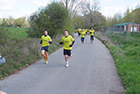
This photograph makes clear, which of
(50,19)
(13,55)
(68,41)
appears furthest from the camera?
(50,19)

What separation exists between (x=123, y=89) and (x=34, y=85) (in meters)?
3.17

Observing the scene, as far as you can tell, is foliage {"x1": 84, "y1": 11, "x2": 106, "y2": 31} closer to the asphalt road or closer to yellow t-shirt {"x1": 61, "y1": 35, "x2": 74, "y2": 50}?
yellow t-shirt {"x1": 61, "y1": 35, "x2": 74, "y2": 50}

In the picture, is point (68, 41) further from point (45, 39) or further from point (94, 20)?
point (94, 20)

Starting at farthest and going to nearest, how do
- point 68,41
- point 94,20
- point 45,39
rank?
point 94,20 < point 45,39 < point 68,41

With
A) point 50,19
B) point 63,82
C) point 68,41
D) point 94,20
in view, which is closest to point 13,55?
point 68,41

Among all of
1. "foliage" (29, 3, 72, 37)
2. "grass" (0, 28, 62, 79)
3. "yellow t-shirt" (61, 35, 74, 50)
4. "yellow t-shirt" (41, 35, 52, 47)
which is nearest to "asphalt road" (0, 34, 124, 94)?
"grass" (0, 28, 62, 79)

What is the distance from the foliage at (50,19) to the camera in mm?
15742

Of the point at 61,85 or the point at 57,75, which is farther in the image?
the point at 57,75

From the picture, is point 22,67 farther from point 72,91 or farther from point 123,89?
point 123,89

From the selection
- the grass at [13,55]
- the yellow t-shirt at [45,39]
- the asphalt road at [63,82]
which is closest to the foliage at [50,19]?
the grass at [13,55]

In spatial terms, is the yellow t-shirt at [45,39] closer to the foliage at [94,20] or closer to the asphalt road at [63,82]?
the asphalt road at [63,82]

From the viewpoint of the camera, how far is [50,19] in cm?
1678

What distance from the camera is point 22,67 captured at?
7.55 metres

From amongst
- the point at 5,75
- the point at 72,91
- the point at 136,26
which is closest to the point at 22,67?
the point at 5,75
